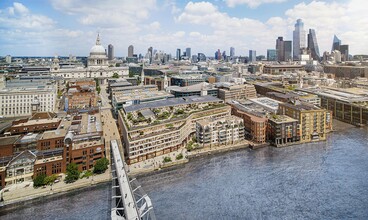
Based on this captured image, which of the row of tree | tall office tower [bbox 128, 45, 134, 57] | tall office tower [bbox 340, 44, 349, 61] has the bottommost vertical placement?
the row of tree

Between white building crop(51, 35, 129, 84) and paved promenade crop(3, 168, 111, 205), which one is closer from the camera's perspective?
paved promenade crop(3, 168, 111, 205)

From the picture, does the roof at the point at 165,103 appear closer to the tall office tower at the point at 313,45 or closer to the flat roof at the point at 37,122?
the flat roof at the point at 37,122

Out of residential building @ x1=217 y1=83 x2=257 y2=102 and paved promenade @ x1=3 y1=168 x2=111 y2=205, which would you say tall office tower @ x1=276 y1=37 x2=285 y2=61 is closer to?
residential building @ x1=217 y1=83 x2=257 y2=102

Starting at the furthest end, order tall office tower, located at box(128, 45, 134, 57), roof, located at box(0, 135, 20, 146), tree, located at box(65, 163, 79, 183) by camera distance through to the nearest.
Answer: tall office tower, located at box(128, 45, 134, 57), roof, located at box(0, 135, 20, 146), tree, located at box(65, 163, 79, 183)

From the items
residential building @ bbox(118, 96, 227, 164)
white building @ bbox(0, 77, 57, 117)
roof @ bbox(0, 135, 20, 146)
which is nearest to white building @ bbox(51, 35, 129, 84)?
white building @ bbox(0, 77, 57, 117)

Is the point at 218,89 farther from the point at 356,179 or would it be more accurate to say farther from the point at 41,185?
the point at 41,185

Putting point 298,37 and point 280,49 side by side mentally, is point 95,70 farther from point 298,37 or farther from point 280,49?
point 298,37
